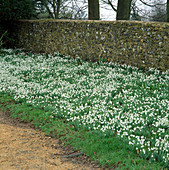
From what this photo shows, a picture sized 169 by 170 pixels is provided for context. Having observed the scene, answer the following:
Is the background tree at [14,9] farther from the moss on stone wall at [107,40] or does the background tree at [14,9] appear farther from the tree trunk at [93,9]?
the tree trunk at [93,9]

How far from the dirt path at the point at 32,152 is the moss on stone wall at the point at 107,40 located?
22.1 feet

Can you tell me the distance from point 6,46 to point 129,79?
1435 cm

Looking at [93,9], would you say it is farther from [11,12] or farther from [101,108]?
[101,108]

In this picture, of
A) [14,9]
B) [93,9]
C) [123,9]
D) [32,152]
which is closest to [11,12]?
[14,9]

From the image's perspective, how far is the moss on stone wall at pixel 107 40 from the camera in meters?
9.98

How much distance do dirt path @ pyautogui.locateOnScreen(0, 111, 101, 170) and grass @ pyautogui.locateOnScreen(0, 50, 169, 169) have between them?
0.28 meters

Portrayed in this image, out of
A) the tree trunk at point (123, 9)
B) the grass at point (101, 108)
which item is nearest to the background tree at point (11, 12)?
the grass at point (101, 108)

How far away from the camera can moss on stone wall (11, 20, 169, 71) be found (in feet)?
32.8

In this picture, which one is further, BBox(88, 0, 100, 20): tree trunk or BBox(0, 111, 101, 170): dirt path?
BBox(88, 0, 100, 20): tree trunk

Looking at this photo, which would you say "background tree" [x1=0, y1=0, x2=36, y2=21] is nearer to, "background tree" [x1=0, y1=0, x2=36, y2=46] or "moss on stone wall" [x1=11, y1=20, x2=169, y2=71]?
"background tree" [x1=0, y1=0, x2=36, y2=46]

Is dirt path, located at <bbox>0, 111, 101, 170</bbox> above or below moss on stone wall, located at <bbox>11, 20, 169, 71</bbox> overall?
below

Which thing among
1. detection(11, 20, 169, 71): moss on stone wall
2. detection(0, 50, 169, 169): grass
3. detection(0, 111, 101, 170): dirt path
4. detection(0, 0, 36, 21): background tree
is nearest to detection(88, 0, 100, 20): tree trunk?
detection(11, 20, 169, 71): moss on stone wall

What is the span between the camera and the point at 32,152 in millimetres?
4684

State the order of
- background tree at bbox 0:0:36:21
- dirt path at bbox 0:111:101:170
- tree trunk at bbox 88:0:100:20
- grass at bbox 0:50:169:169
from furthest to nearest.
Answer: background tree at bbox 0:0:36:21, tree trunk at bbox 88:0:100:20, grass at bbox 0:50:169:169, dirt path at bbox 0:111:101:170
